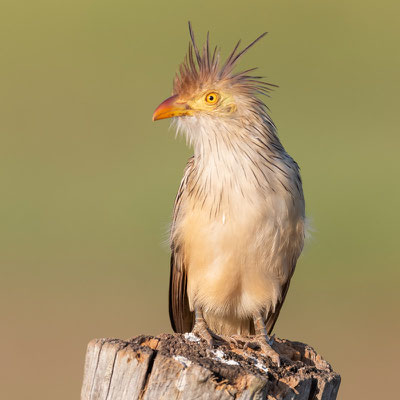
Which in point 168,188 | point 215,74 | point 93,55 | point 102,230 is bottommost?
point 102,230

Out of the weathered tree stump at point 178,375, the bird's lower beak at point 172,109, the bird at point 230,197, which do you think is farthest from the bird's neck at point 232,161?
the weathered tree stump at point 178,375

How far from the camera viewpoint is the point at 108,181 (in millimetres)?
16438

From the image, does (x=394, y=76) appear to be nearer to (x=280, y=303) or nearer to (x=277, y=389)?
(x=280, y=303)

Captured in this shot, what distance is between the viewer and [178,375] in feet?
11.8

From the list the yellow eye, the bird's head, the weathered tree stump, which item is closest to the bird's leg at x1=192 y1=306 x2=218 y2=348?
the weathered tree stump

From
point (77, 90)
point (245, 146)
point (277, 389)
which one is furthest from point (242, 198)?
point (77, 90)

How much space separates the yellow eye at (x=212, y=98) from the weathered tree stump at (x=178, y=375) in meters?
2.35

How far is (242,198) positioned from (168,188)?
10.1 meters

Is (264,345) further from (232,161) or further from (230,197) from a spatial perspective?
(232,161)

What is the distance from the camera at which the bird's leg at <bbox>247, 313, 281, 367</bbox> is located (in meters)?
4.56

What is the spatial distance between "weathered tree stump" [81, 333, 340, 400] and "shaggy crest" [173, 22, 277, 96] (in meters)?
2.45

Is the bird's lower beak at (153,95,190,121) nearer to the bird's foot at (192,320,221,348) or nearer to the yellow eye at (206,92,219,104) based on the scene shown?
the yellow eye at (206,92,219,104)

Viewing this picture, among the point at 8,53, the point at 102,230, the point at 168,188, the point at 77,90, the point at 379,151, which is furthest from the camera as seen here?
the point at 8,53

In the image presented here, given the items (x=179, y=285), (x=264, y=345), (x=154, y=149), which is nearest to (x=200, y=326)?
(x=179, y=285)
